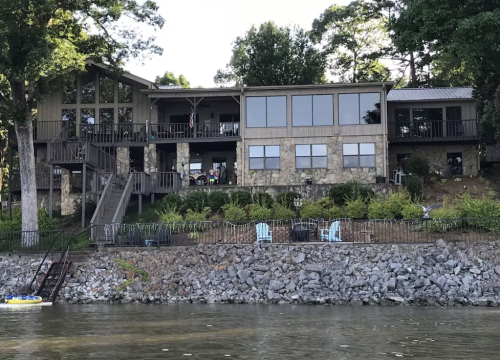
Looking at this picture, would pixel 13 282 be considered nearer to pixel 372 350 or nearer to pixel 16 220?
pixel 16 220

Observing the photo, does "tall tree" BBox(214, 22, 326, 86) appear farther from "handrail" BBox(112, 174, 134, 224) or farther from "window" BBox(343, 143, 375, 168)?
"handrail" BBox(112, 174, 134, 224)

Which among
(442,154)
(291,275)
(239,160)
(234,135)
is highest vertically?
(234,135)

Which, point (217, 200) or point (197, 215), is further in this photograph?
point (217, 200)

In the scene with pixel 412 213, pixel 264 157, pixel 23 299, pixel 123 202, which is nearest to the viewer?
pixel 23 299

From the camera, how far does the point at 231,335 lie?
13828mm

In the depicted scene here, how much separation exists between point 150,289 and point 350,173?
15.8 metres

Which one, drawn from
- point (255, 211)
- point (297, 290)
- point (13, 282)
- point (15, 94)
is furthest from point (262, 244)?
point (15, 94)

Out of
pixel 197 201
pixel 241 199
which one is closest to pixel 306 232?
pixel 241 199

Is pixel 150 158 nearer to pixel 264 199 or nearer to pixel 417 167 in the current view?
pixel 264 199

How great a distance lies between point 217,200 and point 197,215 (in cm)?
255

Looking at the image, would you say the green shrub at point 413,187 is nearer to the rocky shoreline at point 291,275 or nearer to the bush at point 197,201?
the rocky shoreline at point 291,275

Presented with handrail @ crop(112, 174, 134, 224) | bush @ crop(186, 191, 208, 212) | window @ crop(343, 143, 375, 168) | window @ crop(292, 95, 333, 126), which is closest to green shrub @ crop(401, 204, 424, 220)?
window @ crop(343, 143, 375, 168)

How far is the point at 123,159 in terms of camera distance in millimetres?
36656

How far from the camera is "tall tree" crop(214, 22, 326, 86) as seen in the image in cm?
4812
